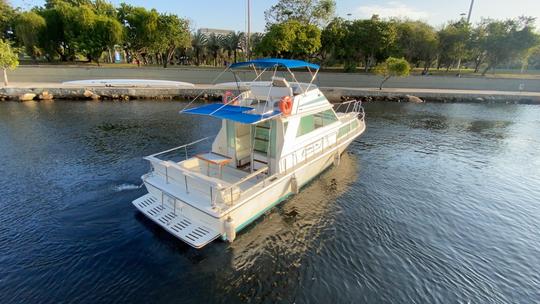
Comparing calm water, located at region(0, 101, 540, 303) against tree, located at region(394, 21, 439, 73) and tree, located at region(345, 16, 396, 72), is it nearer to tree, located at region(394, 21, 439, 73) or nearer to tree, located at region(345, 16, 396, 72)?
tree, located at region(345, 16, 396, 72)

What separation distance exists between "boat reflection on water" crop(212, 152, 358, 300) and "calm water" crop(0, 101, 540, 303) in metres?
0.04

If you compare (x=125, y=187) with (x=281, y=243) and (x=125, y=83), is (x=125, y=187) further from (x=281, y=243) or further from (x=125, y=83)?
(x=125, y=83)

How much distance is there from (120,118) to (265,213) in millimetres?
19171

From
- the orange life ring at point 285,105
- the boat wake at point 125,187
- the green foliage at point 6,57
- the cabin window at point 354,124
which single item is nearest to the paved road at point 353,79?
the green foliage at point 6,57

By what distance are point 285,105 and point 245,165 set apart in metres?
3.20

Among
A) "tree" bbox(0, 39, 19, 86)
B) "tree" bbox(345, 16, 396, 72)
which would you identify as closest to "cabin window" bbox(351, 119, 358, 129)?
Answer: "tree" bbox(345, 16, 396, 72)

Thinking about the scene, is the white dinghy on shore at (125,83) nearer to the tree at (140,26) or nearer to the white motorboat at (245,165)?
the tree at (140,26)

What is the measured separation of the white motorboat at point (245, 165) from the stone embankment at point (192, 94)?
78.0ft

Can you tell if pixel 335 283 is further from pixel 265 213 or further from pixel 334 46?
pixel 334 46

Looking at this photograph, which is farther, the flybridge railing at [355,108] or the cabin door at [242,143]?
the flybridge railing at [355,108]

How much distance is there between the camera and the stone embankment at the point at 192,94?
30.6m

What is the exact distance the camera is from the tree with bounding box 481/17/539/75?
41.2 m

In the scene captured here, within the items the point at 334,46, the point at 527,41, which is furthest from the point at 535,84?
the point at 334,46

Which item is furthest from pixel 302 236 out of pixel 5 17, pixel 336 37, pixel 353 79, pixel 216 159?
pixel 5 17
